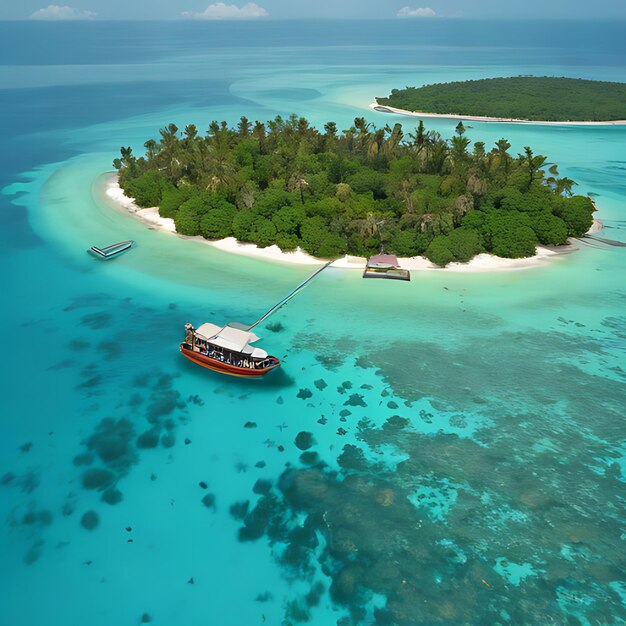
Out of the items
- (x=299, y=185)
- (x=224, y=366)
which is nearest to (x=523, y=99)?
(x=299, y=185)

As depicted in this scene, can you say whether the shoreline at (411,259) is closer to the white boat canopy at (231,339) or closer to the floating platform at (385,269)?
the floating platform at (385,269)

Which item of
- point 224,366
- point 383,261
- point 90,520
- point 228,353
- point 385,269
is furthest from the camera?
point 385,269

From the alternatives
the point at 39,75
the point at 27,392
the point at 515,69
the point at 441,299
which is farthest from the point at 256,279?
the point at 515,69

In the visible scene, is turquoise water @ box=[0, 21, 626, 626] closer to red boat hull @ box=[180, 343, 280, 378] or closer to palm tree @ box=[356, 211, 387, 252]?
red boat hull @ box=[180, 343, 280, 378]

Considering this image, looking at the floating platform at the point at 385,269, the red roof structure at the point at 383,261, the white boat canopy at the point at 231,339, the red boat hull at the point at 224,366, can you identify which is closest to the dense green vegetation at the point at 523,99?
the red roof structure at the point at 383,261

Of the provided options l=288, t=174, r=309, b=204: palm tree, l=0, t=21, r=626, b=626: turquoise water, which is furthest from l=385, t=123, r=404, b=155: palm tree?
l=0, t=21, r=626, b=626: turquoise water

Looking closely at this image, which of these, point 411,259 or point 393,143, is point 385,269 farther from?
point 393,143
